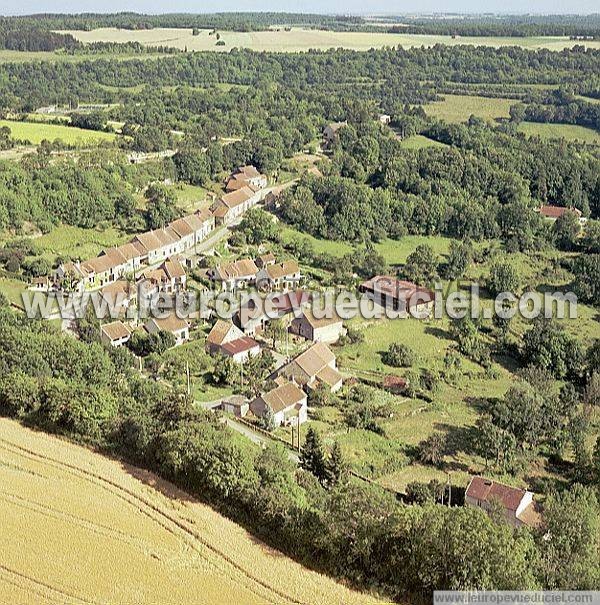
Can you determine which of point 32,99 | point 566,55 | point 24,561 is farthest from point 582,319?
point 566,55

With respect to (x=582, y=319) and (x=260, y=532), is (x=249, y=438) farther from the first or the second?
(x=582, y=319)

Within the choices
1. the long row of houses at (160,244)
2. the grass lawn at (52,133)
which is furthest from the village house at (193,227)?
the grass lawn at (52,133)

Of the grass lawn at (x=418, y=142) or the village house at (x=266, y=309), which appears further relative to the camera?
the grass lawn at (x=418, y=142)

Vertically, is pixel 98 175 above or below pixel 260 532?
above

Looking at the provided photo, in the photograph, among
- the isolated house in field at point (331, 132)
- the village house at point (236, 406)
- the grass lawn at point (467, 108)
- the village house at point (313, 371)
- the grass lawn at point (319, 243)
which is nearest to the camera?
the village house at point (236, 406)

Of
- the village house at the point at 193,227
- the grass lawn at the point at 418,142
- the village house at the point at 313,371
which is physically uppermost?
the grass lawn at the point at 418,142

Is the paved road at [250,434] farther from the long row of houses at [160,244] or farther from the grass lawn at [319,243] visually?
the grass lawn at [319,243]

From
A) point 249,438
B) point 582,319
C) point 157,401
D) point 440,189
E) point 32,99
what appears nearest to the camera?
point 157,401
